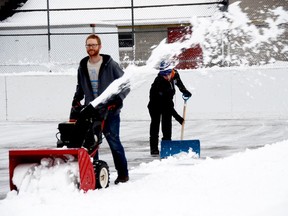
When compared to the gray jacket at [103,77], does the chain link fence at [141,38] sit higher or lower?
higher

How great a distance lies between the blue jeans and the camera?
767 centimetres

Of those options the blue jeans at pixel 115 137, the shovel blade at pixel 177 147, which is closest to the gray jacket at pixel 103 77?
the blue jeans at pixel 115 137

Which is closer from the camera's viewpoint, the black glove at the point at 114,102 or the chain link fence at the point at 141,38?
the black glove at the point at 114,102

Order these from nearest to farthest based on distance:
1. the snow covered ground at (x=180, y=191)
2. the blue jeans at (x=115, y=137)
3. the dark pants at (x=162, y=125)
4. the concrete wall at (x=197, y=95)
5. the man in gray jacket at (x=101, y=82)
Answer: the snow covered ground at (x=180, y=191) < the man in gray jacket at (x=101, y=82) < the blue jeans at (x=115, y=137) < the dark pants at (x=162, y=125) < the concrete wall at (x=197, y=95)

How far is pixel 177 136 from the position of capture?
46.0 feet

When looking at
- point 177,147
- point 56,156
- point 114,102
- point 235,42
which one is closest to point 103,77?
point 114,102

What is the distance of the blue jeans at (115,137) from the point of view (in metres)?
7.67

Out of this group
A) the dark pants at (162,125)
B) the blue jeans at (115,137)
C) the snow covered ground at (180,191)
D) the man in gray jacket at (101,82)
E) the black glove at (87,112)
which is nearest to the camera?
the snow covered ground at (180,191)

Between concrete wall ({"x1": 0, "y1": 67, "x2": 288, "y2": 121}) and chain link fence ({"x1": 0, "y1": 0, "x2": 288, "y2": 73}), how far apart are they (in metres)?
0.60

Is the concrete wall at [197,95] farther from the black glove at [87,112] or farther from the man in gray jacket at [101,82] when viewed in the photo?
the black glove at [87,112]

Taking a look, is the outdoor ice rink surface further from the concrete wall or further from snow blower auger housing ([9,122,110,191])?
snow blower auger housing ([9,122,110,191])

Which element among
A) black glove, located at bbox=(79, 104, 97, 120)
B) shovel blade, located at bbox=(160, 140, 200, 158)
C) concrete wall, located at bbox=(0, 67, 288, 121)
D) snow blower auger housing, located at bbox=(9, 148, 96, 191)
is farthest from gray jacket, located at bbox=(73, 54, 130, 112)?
concrete wall, located at bbox=(0, 67, 288, 121)

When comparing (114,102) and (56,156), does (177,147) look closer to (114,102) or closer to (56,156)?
(114,102)

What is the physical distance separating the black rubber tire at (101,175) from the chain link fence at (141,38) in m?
9.69
